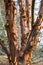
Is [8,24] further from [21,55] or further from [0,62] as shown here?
[0,62]

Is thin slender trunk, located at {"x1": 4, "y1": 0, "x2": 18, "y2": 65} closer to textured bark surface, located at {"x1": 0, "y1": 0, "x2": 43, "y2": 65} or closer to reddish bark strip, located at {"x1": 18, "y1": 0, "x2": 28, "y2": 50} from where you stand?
textured bark surface, located at {"x1": 0, "y1": 0, "x2": 43, "y2": 65}

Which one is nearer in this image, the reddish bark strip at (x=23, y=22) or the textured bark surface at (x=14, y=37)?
the textured bark surface at (x=14, y=37)

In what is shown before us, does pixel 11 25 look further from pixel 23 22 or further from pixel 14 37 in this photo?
pixel 23 22

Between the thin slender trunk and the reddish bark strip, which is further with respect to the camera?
the reddish bark strip

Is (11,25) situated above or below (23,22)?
above

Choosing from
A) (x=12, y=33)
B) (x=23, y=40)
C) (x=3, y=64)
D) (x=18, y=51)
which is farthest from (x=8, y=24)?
(x=3, y=64)

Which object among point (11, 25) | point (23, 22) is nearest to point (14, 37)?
point (11, 25)

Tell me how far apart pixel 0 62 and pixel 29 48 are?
4453mm

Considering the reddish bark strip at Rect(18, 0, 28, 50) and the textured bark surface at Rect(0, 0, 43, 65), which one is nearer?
the textured bark surface at Rect(0, 0, 43, 65)

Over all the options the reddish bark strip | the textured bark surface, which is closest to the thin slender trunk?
the textured bark surface

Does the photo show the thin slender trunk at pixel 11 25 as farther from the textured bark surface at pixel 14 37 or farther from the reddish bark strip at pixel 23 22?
the reddish bark strip at pixel 23 22

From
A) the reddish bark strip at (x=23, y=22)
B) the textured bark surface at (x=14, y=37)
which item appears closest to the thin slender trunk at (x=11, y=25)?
the textured bark surface at (x=14, y=37)

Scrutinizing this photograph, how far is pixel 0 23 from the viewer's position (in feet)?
21.2

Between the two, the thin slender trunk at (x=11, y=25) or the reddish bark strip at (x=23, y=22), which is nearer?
the thin slender trunk at (x=11, y=25)
